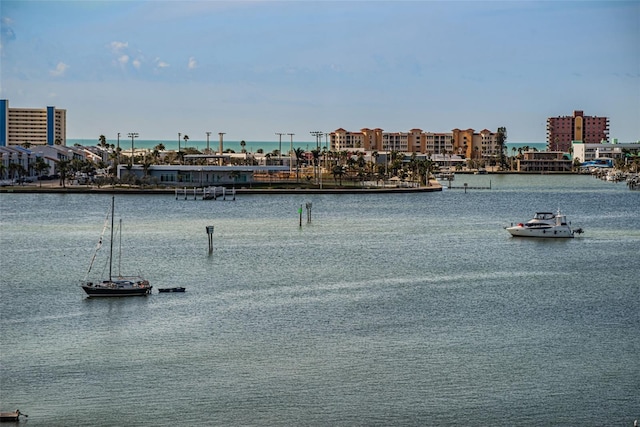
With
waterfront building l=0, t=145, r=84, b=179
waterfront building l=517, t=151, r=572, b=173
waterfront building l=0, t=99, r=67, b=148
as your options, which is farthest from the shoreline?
waterfront building l=0, t=99, r=67, b=148

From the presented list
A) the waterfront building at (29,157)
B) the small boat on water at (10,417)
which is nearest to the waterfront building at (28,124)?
the waterfront building at (29,157)

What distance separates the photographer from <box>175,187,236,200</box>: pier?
296 ft

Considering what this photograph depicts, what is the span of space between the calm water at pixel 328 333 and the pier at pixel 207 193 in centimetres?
3488

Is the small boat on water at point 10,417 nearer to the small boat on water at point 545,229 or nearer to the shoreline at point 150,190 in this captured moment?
the small boat on water at point 545,229

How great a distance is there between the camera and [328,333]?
2842 cm

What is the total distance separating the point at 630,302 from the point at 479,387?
1235 cm

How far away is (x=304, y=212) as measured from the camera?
243ft

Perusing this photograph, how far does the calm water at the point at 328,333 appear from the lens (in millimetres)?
21938

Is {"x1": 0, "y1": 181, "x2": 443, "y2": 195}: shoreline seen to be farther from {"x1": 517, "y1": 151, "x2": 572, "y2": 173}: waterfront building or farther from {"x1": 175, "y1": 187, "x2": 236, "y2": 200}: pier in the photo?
{"x1": 517, "y1": 151, "x2": 572, "y2": 173}: waterfront building

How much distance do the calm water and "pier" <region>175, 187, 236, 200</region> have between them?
34.9m

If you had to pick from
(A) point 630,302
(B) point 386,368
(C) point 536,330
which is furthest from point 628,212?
(B) point 386,368

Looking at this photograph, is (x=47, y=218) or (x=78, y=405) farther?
(x=47, y=218)

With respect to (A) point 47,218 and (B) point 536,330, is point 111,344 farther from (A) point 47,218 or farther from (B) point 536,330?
(A) point 47,218

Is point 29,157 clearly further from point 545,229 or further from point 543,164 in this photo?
point 543,164
